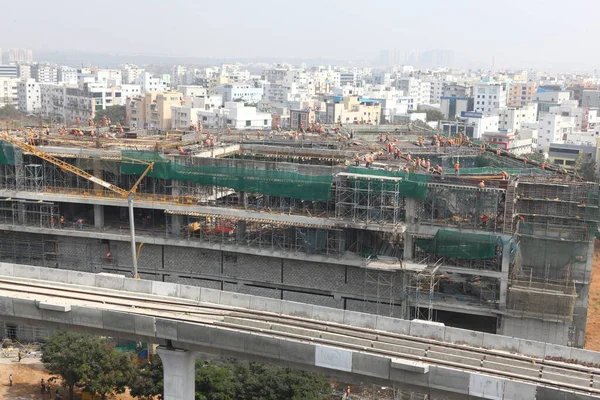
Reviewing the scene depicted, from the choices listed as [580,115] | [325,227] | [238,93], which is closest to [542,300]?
[325,227]

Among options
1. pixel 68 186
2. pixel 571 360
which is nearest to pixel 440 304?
pixel 571 360

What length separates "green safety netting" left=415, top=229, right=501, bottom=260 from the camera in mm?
20938

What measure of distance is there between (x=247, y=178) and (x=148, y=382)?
24.0 ft

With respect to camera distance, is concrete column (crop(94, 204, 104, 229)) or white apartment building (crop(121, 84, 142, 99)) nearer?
concrete column (crop(94, 204, 104, 229))

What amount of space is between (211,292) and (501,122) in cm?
6264

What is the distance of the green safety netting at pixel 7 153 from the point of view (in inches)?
1005

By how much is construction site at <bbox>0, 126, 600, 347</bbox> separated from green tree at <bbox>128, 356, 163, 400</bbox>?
16.1ft

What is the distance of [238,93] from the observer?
90812 millimetres

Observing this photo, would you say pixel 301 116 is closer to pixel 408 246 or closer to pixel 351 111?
pixel 351 111

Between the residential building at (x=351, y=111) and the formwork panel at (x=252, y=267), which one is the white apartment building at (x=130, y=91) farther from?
the formwork panel at (x=252, y=267)

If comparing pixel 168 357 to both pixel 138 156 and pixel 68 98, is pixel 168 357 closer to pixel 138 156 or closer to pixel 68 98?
pixel 138 156

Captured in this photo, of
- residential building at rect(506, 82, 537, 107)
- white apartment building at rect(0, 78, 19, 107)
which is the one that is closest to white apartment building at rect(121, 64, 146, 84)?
white apartment building at rect(0, 78, 19, 107)

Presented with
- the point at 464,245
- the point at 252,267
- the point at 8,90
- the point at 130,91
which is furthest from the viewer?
the point at 8,90

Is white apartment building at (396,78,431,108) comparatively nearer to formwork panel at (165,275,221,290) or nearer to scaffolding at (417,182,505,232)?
formwork panel at (165,275,221,290)
